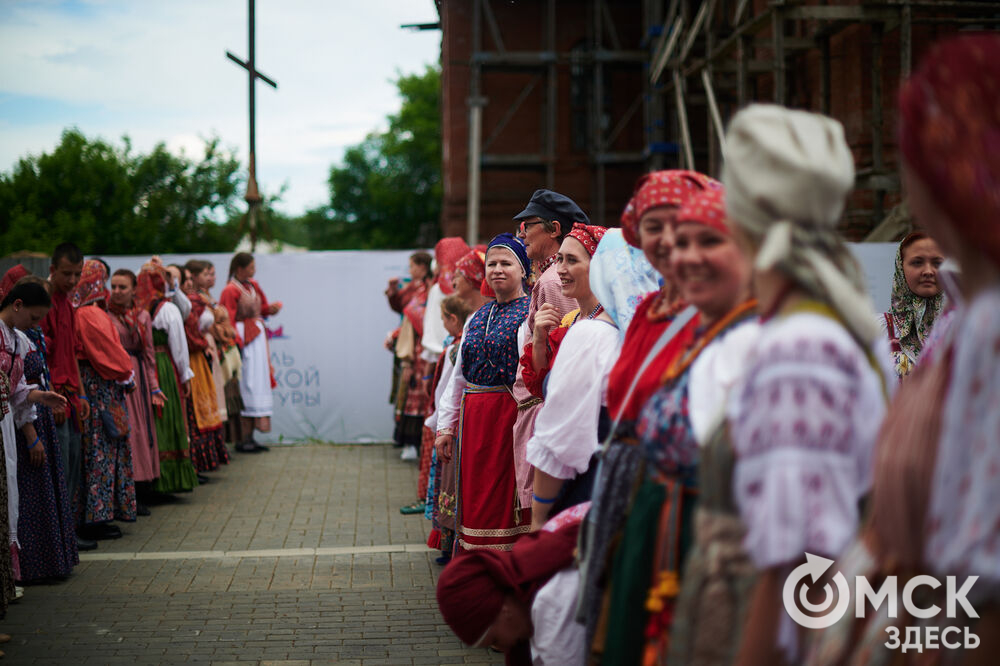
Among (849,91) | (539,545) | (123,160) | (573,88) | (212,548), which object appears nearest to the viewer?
(539,545)

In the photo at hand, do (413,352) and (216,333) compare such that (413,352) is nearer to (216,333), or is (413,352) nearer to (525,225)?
(216,333)

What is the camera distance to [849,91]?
565 inches

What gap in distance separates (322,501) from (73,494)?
2.38 m

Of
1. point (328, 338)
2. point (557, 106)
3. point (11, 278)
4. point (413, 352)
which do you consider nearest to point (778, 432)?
point (11, 278)

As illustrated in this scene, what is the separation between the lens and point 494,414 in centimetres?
533

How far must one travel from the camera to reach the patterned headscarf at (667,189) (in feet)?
9.12

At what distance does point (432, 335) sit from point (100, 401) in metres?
3.06

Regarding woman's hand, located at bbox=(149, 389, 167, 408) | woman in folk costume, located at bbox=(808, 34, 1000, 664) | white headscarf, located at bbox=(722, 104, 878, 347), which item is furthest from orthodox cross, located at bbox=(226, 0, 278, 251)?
woman in folk costume, located at bbox=(808, 34, 1000, 664)

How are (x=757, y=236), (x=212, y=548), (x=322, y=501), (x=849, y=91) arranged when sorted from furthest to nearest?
(x=849, y=91)
(x=322, y=501)
(x=212, y=548)
(x=757, y=236)

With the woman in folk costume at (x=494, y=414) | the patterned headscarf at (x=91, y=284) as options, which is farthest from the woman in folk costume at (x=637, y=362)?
the patterned headscarf at (x=91, y=284)

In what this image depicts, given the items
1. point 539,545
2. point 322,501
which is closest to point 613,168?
point 322,501

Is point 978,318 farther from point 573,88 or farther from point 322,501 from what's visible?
point 573,88

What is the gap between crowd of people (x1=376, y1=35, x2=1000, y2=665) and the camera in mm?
1615

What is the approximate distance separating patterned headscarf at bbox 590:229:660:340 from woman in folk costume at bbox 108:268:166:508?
5.73 metres
